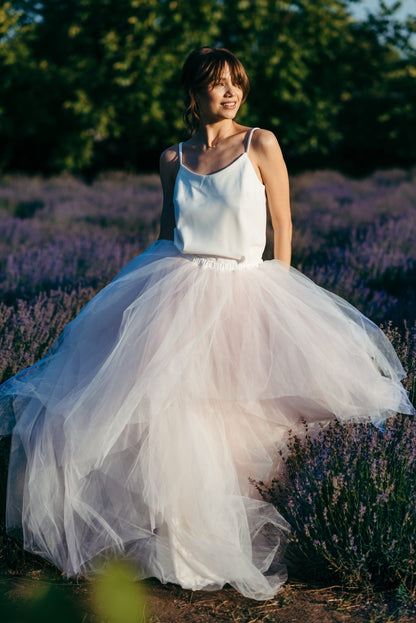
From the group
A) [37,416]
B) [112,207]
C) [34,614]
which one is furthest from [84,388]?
[112,207]

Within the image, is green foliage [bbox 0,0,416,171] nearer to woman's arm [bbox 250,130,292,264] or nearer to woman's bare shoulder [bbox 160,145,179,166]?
woman's bare shoulder [bbox 160,145,179,166]

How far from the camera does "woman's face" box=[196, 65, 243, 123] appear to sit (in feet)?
8.30

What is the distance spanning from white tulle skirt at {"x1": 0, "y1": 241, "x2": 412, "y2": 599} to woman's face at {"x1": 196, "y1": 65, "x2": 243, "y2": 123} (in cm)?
68

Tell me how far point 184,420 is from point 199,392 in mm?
109

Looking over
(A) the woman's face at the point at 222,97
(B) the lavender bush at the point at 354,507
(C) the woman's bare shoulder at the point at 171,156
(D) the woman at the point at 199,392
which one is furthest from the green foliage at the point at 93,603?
(A) the woman's face at the point at 222,97

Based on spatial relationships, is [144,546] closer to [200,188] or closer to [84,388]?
[84,388]

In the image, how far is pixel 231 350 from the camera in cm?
229

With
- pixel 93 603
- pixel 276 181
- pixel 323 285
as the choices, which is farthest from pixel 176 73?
pixel 93 603

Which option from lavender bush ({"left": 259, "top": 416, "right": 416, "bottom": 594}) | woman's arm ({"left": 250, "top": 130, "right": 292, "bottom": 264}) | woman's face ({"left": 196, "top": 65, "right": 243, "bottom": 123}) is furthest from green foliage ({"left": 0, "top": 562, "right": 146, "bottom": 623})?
woman's face ({"left": 196, "top": 65, "right": 243, "bottom": 123})

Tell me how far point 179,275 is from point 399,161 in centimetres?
1577

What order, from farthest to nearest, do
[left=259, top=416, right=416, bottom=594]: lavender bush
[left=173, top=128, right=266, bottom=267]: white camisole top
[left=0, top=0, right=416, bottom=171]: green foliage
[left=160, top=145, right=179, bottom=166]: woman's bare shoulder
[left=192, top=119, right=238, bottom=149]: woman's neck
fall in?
[left=0, top=0, right=416, bottom=171]: green foliage → [left=160, top=145, right=179, bottom=166]: woman's bare shoulder → [left=192, top=119, right=238, bottom=149]: woman's neck → [left=173, top=128, right=266, bottom=267]: white camisole top → [left=259, top=416, right=416, bottom=594]: lavender bush

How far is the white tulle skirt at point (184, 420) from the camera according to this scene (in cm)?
212

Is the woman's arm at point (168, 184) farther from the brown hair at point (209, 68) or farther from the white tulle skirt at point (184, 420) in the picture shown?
the white tulle skirt at point (184, 420)

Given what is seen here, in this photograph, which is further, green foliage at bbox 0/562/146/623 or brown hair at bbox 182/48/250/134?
brown hair at bbox 182/48/250/134
